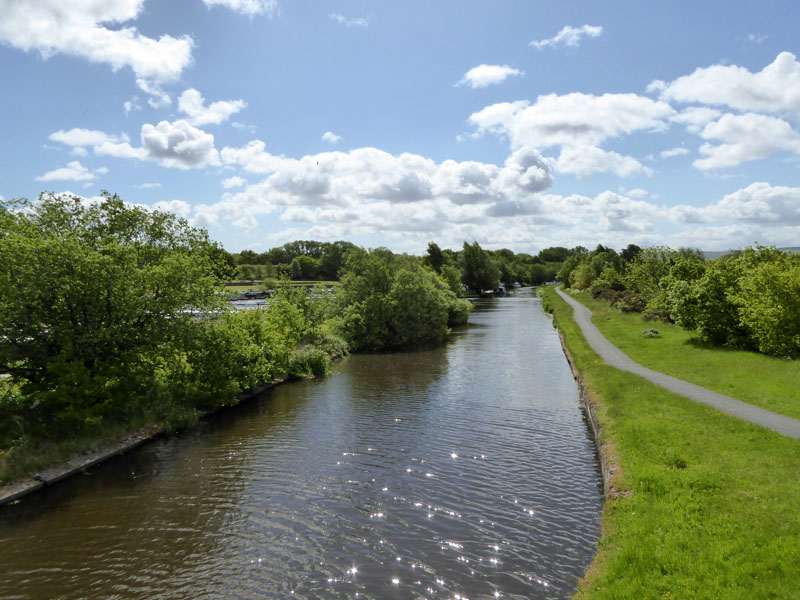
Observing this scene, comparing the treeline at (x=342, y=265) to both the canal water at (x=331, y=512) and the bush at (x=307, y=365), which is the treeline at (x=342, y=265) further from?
the canal water at (x=331, y=512)

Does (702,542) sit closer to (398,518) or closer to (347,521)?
(398,518)

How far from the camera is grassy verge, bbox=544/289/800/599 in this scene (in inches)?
355

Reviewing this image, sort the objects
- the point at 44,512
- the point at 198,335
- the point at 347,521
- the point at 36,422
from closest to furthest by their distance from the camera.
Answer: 1. the point at 347,521
2. the point at 44,512
3. the point at 36,422
4. the point at 198,335

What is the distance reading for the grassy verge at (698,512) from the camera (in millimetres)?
9008

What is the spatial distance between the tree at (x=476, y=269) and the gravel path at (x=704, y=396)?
91957mm

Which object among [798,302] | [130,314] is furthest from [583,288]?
[130,314]

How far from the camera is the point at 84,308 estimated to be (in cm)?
2003

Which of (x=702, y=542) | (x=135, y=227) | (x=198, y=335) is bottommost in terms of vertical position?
(x=702, y=542)

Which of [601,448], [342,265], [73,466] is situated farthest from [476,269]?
[73,466]

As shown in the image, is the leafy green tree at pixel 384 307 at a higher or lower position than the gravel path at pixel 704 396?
higher

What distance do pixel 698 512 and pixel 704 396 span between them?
11112mm

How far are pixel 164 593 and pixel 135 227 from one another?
19401mm

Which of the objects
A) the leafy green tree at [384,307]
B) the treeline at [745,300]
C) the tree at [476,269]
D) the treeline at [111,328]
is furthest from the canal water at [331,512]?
the tree at [476,269]

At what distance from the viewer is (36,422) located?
62.3 ft
